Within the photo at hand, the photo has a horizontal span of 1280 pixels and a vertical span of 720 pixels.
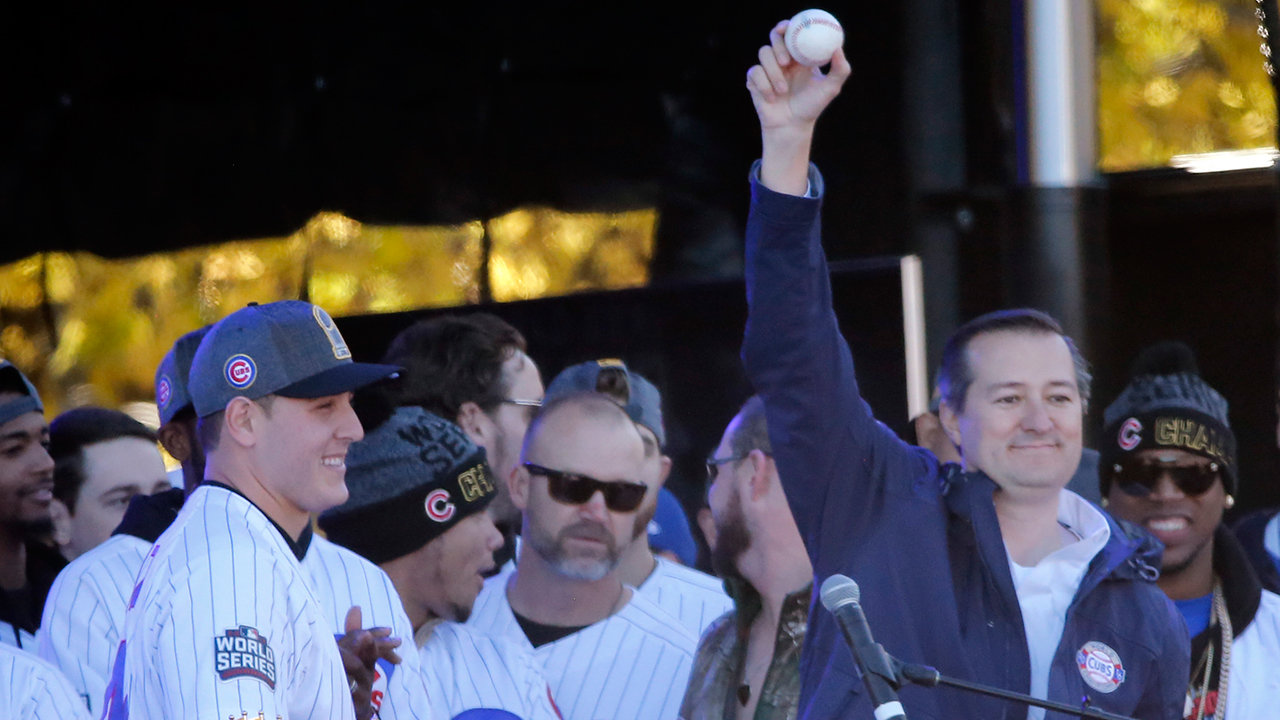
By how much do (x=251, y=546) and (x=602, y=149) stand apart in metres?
3.01

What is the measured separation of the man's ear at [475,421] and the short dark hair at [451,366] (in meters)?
0.01

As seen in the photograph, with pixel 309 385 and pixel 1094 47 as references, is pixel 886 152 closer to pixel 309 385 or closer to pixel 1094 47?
pixel 1094 47

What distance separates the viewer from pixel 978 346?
3.11 m

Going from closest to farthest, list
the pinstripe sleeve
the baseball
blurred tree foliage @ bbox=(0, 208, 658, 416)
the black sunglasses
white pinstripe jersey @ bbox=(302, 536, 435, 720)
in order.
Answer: the pinstripe sleeve
the baseball
white pinstripe jersey @ bbox=(302, 536, 435, 720)
the black sunglasses
blurred tree foliage @ bbox=(0, 208, 658, 416)

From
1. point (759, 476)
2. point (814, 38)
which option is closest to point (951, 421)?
point (759, 476)

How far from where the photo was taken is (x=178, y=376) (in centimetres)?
366

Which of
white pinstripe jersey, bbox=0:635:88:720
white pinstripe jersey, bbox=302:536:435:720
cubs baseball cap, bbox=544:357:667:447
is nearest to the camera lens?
white pinstripe jersey, bbox=0:635:88:720

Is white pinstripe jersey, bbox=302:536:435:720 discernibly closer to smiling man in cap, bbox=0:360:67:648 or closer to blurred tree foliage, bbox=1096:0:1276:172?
smiling man in cap, bbox=0:360:67:648

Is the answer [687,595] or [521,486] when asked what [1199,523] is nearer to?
[687,595]

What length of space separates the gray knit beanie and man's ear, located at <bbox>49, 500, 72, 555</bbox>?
315 cm

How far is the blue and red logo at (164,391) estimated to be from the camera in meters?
3.69

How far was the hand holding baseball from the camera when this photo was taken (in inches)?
104

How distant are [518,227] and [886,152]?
1.26 m

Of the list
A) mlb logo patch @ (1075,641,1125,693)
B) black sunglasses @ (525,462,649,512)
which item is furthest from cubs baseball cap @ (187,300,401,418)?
mlb logo patch @ (1075,641,1125,693)
